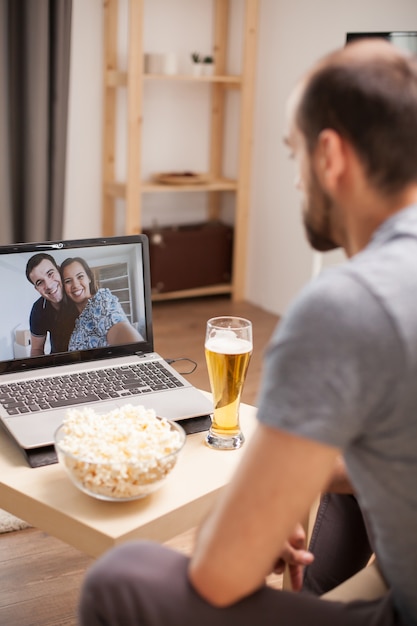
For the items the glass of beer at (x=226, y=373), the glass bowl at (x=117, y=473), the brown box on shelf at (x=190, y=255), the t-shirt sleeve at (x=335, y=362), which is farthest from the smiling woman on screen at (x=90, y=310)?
the brown box on shelf at (x=190, y=255)

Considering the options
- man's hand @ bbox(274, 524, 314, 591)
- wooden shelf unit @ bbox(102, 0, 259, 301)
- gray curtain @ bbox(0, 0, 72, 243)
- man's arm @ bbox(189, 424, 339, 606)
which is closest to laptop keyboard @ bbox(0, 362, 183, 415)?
man's hand @ bbox(274, 524, 314, 591)

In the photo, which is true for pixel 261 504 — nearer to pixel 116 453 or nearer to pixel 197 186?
pixel 116 453

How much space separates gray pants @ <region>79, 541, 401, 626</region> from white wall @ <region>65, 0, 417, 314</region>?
2.93 meters

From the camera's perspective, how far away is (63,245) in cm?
154

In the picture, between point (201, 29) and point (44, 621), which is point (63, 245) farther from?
point (201, 29)

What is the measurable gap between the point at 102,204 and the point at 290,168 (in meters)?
0.91

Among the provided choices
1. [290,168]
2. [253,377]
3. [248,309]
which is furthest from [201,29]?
[253,377]

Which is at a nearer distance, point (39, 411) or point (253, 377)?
point (39, 411)

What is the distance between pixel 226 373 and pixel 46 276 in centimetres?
40

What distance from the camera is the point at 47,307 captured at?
1522 mm

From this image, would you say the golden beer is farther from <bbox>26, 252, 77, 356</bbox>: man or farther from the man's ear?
the man's ear

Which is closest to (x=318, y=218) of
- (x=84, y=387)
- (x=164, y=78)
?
(x=84, y=387)

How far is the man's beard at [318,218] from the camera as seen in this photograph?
3.11 feet

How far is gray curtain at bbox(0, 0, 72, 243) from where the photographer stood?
3393 mm
